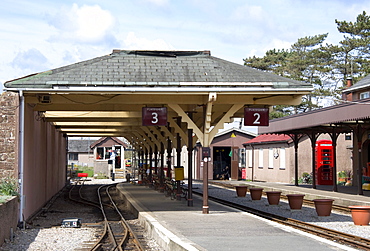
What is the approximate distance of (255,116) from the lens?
15656 millimetres

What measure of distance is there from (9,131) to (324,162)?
2058 cm

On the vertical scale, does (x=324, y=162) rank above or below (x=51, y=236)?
Answer: above

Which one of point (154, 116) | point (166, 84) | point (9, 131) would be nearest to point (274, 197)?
point (154, 116)

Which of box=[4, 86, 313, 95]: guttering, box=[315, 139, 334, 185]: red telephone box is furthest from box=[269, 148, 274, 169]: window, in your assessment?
box=[4, 86, 313, 95]: guttering

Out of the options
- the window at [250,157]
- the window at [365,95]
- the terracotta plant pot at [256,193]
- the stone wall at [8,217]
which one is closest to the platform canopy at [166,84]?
the stone wall at [8,217]

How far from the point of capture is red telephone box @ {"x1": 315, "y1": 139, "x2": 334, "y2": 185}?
30594mm

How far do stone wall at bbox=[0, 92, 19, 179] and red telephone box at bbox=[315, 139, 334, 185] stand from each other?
20.3m

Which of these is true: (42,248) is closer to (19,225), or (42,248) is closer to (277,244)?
(19,225)

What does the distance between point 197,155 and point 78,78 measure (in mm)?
32707

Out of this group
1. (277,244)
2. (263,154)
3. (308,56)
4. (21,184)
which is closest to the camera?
(277,244)

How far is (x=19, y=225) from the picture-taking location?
14.0 m

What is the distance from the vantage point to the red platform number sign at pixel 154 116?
15.4m

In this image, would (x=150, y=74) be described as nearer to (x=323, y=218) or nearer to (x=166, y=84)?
(x=166, y=84)

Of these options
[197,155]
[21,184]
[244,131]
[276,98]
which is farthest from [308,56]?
[21,184]
